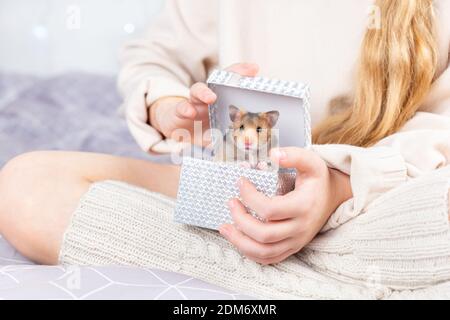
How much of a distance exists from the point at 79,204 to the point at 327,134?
1.11 feet

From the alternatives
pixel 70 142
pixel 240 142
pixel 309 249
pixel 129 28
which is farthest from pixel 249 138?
pixel 129 28

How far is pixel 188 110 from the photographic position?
0.77 m

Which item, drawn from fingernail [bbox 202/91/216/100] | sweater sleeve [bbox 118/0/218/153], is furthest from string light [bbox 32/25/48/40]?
fingernail [bbox 202/91/216/100]

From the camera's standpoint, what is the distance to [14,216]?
0.80 meters

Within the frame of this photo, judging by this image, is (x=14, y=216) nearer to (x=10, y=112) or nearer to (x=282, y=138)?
(x=282, y=138)

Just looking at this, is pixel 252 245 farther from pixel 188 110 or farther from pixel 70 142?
pixel 70 142

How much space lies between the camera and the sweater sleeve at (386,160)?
2.39ft

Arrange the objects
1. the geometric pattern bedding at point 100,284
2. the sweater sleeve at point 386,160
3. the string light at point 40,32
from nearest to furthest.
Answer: the geometric pattern bedding at point 100,284
the sweater sleeve at point 386,160
the string light at point 40,32

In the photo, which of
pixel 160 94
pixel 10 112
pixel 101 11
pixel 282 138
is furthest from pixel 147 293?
pixel 101 11

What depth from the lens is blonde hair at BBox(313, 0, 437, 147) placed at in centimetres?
87

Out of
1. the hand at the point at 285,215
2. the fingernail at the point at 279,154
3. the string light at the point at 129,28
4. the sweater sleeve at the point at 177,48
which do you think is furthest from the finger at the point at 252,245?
the string light at the point at 129,28

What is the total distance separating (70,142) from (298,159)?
710 mm

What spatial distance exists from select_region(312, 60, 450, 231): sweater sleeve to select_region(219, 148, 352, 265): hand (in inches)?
1.0

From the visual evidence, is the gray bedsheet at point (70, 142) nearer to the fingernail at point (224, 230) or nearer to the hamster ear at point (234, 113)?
the fingernail at point (224, 230)
